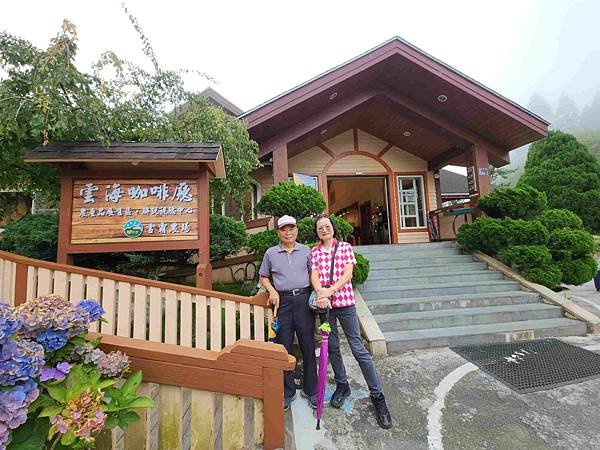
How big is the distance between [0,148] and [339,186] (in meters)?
11.0

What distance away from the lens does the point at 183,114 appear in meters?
5.00

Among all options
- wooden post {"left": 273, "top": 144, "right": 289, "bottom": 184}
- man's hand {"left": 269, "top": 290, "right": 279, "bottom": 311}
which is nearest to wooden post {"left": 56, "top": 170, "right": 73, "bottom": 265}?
man's hand {"left": 269, "top": 290, "right": 279, "bottom": 311}

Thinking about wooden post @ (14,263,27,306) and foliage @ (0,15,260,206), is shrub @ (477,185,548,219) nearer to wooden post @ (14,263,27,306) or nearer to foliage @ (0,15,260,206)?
foliage @ (0,15,260,206)

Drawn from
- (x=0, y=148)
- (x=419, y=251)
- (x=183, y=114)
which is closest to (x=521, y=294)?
(x=419, y=251)

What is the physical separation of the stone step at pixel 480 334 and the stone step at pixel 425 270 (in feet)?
5.09

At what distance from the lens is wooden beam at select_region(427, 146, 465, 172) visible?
812cm

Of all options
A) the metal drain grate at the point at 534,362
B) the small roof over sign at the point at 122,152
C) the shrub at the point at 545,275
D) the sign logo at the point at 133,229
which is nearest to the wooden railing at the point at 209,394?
the sign logo at the point at 133,229

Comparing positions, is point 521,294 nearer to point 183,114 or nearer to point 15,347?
point 15,347

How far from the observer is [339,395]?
2.49 m

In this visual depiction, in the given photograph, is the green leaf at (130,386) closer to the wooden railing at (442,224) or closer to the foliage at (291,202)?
the foliage at (291,202)

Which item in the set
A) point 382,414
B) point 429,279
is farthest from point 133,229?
point 429,279

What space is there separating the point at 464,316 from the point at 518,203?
3.34m

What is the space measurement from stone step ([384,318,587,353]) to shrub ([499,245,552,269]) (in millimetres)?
1225

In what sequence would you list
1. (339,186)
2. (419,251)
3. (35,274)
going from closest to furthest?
(35,274) < (419,251) < (339,186)
